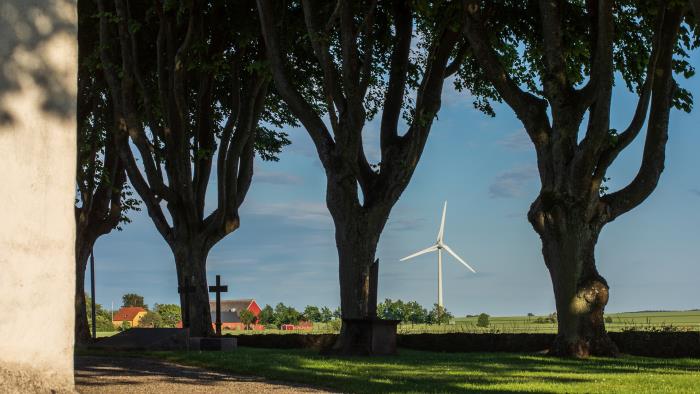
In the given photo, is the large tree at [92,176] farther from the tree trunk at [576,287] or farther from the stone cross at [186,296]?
the tree trunk at [576,287]

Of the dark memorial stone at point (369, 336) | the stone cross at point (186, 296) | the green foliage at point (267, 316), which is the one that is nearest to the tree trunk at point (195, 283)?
the stone cross at point (186, 296)

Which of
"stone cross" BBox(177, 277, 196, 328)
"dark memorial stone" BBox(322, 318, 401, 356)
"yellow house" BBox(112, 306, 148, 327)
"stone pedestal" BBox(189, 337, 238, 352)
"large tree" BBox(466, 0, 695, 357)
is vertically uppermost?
"large tree" BBox(466, 0, 695, 357)

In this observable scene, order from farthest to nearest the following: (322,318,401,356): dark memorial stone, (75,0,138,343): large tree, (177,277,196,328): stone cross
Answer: (75,0,138,343): large tree → (177,277,196,328): stone cross → (322,318,401,356): dark memorial stone

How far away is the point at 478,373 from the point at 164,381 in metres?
5.32

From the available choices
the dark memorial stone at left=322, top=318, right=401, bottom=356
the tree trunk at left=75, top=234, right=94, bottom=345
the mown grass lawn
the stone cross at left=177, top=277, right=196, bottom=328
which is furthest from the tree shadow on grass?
the tree trunk at left=75, top=234, right=94, bottom=345

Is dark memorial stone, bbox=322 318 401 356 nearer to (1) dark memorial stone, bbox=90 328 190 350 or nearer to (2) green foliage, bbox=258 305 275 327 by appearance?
(1) dark memorial stone, bbox=90 328 190 350

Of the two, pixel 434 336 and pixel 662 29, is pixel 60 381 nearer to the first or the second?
pixel 662 29

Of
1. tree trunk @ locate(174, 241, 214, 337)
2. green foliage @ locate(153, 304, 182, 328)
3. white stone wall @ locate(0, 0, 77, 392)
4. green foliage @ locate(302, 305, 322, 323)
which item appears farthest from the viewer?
green foliage @ locate(153, 304, 182, 328)

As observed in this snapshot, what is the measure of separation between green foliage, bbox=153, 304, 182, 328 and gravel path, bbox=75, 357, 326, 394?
88.6 metres

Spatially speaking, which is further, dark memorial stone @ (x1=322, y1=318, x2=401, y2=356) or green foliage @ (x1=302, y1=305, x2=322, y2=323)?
green foliage @ (x1=302, y1=305, x2=322, y2=323)

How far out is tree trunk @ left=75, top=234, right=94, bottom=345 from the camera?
32188 mm

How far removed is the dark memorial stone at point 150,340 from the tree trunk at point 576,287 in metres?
11.5

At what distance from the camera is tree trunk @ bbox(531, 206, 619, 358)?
63.9 feet

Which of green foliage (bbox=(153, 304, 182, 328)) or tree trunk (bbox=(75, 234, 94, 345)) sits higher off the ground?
tree trunk (bbox=(75, 234, 94, 345))
